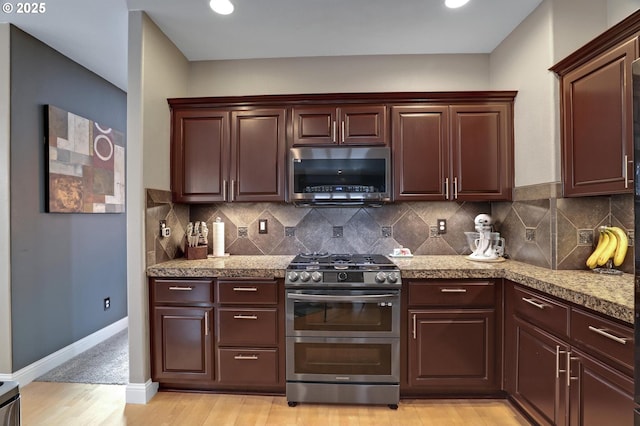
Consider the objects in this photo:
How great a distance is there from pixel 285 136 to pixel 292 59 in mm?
817

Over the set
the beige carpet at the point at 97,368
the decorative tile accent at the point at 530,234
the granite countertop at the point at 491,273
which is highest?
the decorative tile accent at the point at 530,234

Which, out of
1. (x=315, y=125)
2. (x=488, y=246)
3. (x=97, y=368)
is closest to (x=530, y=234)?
(x=488, y=246)

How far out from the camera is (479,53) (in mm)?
2879

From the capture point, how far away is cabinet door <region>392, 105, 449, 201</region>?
2.63 metres

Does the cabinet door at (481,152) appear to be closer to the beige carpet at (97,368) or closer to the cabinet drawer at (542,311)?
the cabinet drawer at (542,311)

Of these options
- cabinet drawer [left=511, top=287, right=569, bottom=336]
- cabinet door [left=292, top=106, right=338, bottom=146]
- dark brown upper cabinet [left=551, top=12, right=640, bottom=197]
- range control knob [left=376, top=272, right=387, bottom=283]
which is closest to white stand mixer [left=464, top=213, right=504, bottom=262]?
cabinet drawer [left=511, top=287, right=569, bottom=336]

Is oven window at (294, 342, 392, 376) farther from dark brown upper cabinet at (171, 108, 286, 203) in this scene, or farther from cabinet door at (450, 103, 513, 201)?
cabinet door at (450, 103, 513, 201)

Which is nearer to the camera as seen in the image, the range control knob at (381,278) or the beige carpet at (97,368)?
the range control knob at (381,278)

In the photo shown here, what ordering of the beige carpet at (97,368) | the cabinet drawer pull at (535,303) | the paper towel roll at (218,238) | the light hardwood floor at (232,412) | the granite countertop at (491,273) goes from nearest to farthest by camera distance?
the granite countertop at (491,273) → the cabinet drawer pull at (535,303) → the light hardwood floor at (232,412) → the beige carpet at (97,368) → the paper towel roll at (218,238)

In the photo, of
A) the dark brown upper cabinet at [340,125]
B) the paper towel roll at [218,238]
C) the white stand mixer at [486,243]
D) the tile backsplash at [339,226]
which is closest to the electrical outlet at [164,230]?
the tile backsplash at [339,226]

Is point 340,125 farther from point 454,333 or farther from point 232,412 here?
point 232,412

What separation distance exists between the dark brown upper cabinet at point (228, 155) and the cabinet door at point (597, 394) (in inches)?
84.3

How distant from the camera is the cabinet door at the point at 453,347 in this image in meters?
2.22

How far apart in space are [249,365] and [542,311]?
190cm
